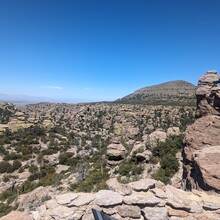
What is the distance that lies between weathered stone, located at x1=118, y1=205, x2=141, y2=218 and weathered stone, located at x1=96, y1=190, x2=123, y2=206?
0.60 ft

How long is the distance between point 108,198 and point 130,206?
0.61 metres

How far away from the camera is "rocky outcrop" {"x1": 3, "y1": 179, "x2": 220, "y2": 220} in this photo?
5.80m

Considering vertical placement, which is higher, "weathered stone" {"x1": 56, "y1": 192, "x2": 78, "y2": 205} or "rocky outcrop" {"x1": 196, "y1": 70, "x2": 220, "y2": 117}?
"rocky outcrop" {"x1": 196, "y1": 70, "x2": 220, "y2": 117}

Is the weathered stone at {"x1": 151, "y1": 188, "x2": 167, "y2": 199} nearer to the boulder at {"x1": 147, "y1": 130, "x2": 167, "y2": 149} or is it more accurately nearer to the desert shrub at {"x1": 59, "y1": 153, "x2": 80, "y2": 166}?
the boulder at {"x1": 147, "y1": 130, "x2": 167, "y2": 149}

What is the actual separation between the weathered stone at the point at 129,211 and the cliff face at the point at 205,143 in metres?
2.44

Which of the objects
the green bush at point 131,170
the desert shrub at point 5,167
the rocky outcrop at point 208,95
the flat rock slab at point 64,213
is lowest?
the desert shrub at point 5,167

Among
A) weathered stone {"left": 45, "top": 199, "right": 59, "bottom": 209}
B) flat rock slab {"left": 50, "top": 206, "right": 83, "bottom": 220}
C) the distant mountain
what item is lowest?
flat rock slab {"left": 50, "top": 206, "right": 83, "bottom": 220}

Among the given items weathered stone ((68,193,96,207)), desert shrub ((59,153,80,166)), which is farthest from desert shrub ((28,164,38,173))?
weathered stone ((68,193,96,207))

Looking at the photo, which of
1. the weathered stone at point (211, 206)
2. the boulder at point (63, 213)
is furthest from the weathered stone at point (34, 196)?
the weathered stone at point (211, 206)

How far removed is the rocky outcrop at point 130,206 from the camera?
580cm

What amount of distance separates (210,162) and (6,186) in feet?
65.9

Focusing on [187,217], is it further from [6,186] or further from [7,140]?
[7,140]

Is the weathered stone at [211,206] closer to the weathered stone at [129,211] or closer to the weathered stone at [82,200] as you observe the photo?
the weathered stone at [129,211]

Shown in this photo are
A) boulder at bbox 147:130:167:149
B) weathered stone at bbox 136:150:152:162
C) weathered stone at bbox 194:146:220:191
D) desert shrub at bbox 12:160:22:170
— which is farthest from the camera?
desert shrub at bbox 12:160:22:170
